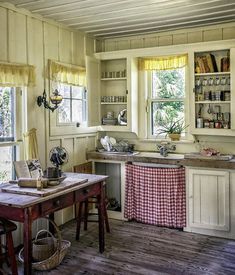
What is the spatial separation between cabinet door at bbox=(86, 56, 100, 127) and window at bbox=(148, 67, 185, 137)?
77 centimetres

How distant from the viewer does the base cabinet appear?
393 cm

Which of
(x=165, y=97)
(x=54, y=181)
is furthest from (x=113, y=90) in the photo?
(x=54, y=181)

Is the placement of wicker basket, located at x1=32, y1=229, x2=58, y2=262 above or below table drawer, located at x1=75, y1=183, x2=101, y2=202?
below

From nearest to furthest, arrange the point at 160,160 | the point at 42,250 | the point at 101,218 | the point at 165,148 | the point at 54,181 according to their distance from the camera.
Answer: the point at 54,181 < the point at 42,250 < the point at 101,218 < the point at 160,160 < the point at 165,148

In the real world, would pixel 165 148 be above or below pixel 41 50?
below

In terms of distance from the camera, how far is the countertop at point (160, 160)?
3912 millimetres

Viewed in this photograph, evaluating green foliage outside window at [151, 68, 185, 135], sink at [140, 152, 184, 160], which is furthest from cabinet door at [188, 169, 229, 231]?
green foliage outside window at [151, 68, 185, 135]

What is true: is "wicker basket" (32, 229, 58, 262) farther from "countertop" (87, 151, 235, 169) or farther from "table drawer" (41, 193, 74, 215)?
"countertop" (87, 151, 235, 169)

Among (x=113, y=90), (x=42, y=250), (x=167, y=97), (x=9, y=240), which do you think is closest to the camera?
(x=9, y=240)

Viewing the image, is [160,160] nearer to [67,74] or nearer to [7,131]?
[67,74]

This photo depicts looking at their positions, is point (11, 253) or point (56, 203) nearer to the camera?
point (11, 253)

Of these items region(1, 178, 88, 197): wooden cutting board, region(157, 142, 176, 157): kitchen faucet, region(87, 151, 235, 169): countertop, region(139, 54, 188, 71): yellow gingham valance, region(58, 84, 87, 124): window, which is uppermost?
region(139, 54, 188, 71): yellow gingham valance

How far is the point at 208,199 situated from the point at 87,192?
156 centimetres

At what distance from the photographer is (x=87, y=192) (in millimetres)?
3369
